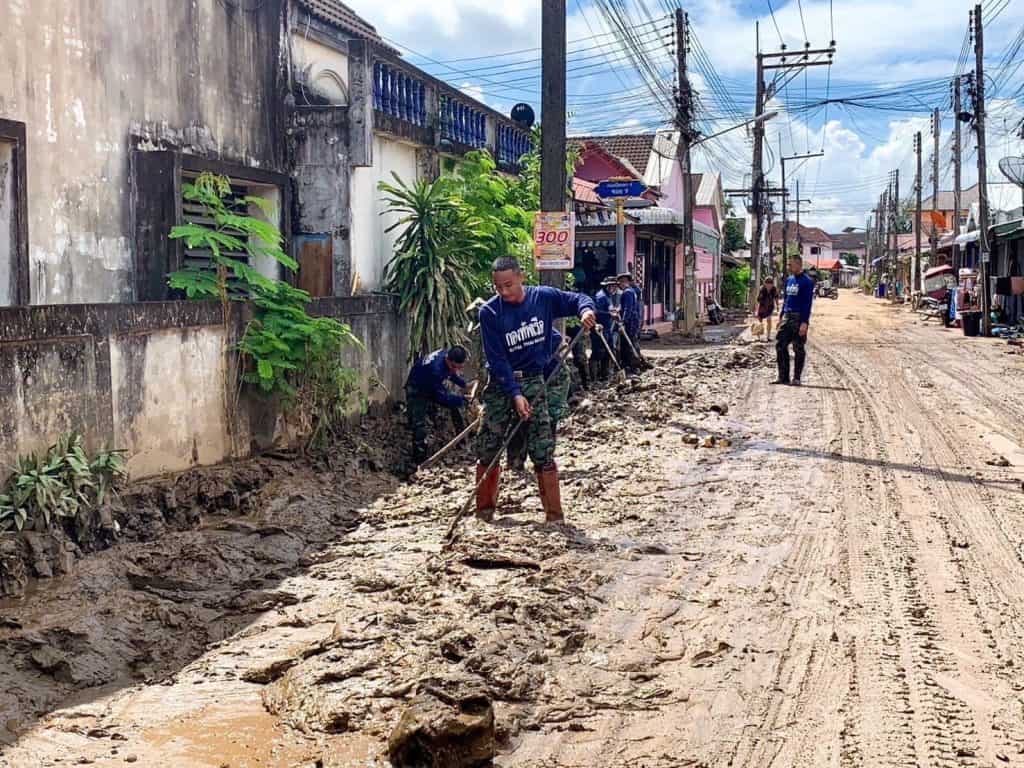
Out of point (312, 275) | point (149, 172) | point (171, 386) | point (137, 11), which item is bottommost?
point (171, 386)

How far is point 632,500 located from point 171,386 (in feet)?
12.2

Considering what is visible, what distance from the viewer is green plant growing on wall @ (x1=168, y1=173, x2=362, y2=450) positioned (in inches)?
368

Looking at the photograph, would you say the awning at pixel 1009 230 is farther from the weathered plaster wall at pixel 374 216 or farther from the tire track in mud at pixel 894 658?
the tire track in mud at pixel 894 658

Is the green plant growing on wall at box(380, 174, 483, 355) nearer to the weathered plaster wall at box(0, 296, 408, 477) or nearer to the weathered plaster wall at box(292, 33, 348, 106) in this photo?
the weathered plaster wall at box(292, 33, 348, 106)

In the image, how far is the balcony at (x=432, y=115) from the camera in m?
13.7

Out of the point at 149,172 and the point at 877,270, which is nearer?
the point at 149,172

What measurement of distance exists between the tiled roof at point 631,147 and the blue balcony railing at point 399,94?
27832mm

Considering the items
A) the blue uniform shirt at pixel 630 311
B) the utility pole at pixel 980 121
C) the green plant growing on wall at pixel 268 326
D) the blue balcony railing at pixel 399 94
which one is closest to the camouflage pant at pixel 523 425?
the green plant growing on wall at pixel 268 326

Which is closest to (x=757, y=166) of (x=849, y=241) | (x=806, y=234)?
(x=806, y=234)

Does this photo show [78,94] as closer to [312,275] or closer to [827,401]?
[312,275]

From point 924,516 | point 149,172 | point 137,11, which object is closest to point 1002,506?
point 924,516

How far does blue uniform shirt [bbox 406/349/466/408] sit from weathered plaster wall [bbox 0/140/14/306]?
390cm

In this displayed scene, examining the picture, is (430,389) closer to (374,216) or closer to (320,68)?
(374,216)

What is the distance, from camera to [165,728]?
475 centimetres
